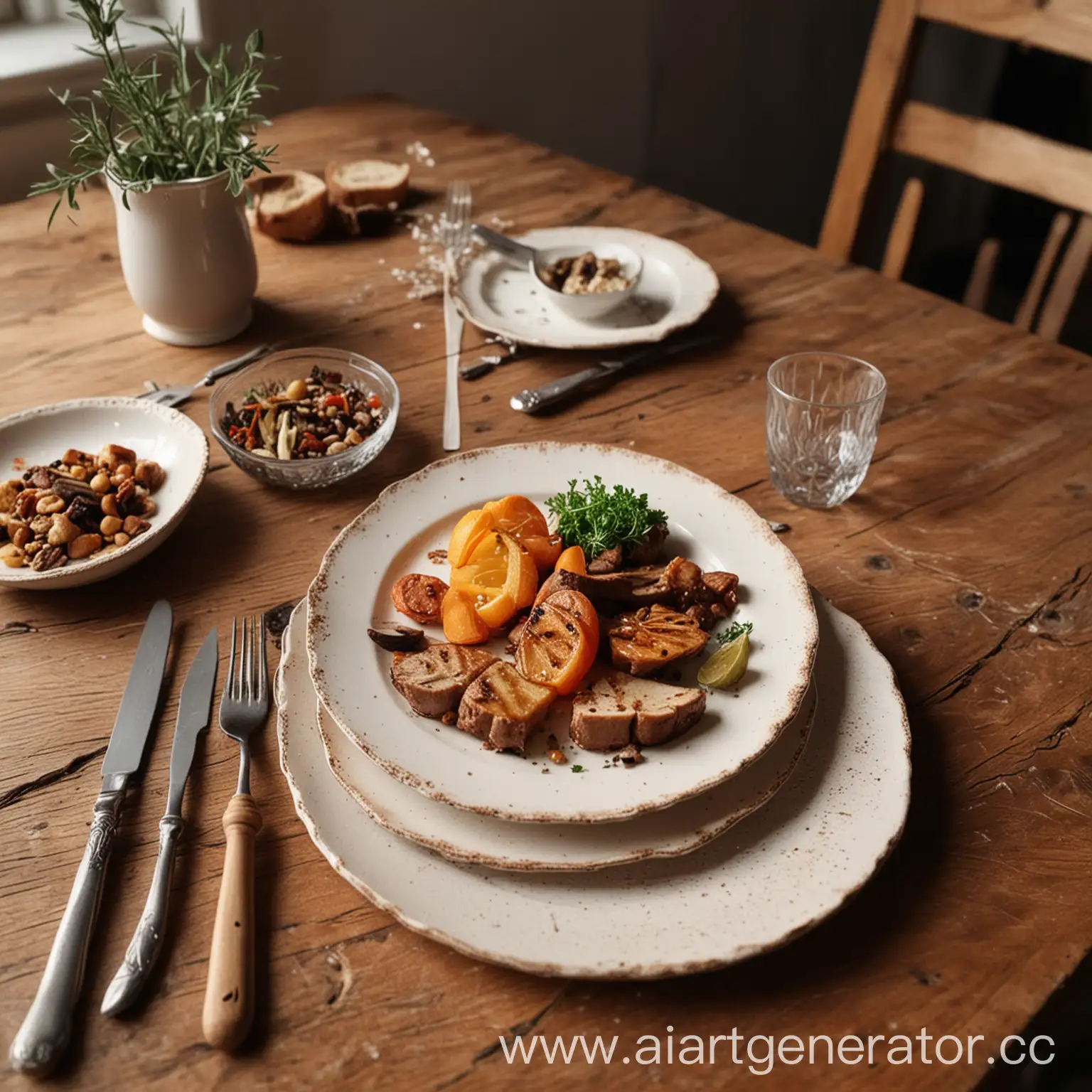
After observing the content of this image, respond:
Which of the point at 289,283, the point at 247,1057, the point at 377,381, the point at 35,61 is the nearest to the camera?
the point at 247,1057

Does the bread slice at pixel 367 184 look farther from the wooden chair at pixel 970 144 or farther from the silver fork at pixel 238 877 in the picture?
the silver fork at pixel 238 877

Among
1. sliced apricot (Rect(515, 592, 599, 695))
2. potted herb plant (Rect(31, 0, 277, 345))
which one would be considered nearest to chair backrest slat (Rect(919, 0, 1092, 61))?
potted herb plant (Rect(31, 0, 277, 345))

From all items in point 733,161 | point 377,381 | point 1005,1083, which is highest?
point 377,381

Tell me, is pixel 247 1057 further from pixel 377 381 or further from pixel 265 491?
pixel 377 381

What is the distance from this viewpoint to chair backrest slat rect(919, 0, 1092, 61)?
72.7 inches

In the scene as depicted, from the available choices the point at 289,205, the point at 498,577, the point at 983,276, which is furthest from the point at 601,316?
the point at 983,276

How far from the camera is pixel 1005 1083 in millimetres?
837

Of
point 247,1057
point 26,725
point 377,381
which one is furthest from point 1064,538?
point 26,725

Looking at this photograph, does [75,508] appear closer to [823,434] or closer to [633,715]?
[633,715]

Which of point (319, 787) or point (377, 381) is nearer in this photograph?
point (319, 787)

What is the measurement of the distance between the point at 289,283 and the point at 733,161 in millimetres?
2668

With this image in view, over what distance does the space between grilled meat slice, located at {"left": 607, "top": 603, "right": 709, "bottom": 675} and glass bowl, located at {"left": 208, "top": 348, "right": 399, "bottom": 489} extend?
0.46 m

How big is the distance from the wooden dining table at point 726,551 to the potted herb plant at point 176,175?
0.11 meters

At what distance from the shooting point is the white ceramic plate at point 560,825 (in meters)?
0.84
